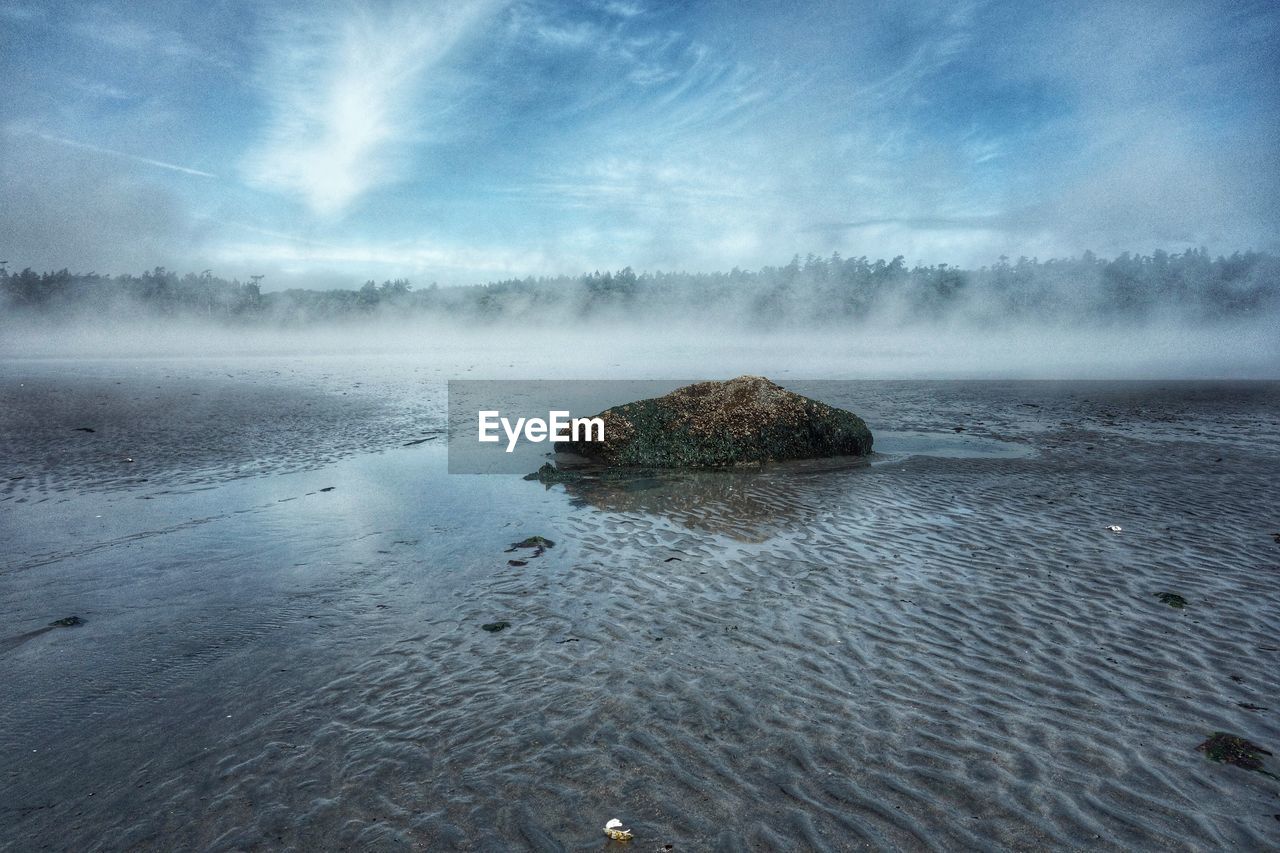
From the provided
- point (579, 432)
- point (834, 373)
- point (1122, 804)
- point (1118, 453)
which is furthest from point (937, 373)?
point (1122, 804)

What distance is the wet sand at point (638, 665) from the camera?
356cm

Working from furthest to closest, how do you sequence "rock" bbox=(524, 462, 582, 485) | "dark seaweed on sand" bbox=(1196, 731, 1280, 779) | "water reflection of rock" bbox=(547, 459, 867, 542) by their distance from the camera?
"rock" bbox=(524, 462, 582, 485) < "water reflection of rock" bbox=(547, 459, 867, 542) < "dark seaweed on sand" bbox=(1196, 731, 1280, 779)

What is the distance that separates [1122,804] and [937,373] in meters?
42.9

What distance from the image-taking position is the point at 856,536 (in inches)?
342

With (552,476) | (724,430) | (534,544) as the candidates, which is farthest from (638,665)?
(724,430)

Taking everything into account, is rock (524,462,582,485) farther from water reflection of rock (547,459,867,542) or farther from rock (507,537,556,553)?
rock (507,537,556,553)

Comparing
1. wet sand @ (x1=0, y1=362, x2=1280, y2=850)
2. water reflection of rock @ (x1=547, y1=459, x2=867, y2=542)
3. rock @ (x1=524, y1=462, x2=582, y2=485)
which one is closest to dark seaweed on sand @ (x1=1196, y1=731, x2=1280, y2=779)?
wet sand @ (x1=0, y1=362, x2=1280, y2=850)

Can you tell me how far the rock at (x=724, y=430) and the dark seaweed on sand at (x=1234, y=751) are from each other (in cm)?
938

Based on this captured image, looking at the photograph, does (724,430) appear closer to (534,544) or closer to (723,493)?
(723,493)

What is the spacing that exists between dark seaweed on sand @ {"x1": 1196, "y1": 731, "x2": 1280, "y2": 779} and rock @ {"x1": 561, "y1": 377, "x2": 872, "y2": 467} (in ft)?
30.8

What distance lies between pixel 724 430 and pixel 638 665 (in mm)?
8678

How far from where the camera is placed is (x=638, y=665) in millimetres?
5227

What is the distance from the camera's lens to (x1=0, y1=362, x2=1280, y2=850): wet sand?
356cm

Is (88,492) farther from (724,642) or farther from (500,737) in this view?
(724,642)
